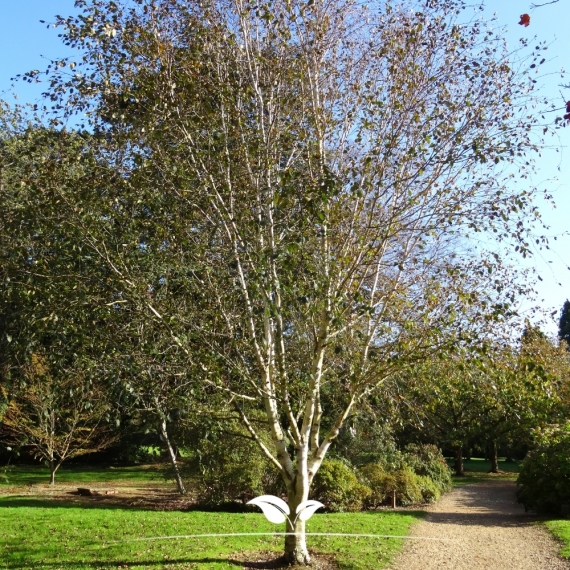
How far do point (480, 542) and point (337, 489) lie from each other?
451 cm

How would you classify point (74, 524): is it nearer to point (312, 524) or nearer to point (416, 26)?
point (312, 524)

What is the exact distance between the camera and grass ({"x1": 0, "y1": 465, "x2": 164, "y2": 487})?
2346cm

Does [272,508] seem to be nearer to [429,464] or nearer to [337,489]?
[337,489]

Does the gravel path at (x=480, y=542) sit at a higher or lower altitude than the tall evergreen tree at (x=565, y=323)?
lower

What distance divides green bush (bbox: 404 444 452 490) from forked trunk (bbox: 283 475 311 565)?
38.4 ft

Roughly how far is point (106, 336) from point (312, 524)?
601 centimetres

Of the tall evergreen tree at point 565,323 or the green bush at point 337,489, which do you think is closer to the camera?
the green bush at point 337,489

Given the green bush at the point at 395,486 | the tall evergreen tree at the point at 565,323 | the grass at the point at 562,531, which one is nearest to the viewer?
the grass at the point at 562,531

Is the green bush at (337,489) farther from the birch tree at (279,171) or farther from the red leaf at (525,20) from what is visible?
the red leaf at (525,20)

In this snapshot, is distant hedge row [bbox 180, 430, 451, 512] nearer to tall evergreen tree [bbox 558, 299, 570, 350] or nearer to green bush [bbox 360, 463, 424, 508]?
green bush [bbox 360, 463, 424, 508]

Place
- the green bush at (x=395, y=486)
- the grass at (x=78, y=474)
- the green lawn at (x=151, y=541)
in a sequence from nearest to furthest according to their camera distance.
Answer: the green lawn at (x=151, y=541)
the green bush at (x=395, y=486)
the grass at (x=78, y=474)

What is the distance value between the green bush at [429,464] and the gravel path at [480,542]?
6.00 feet

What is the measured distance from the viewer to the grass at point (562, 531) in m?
10.2

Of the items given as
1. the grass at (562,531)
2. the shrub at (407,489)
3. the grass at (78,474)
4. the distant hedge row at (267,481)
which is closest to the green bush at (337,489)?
the distant hedge row at (267,481)
